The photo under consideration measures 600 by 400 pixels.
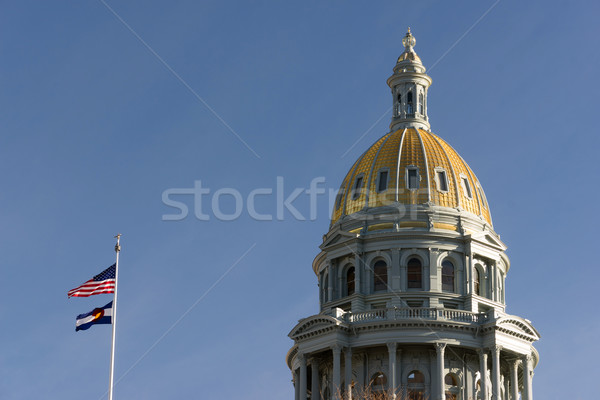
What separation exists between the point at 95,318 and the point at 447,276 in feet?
124

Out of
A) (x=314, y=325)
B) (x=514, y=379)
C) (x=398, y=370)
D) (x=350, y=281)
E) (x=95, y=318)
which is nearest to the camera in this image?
(x=95, y=318)

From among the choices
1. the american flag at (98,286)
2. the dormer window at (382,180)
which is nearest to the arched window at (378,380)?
the dormer window at (382,180)

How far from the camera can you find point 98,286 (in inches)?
2618

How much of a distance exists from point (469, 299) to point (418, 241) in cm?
565

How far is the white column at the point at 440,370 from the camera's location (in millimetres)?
89562

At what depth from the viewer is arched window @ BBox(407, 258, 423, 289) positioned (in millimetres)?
96188

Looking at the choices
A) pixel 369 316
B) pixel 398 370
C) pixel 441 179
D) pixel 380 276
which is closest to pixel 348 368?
pixel 398 370

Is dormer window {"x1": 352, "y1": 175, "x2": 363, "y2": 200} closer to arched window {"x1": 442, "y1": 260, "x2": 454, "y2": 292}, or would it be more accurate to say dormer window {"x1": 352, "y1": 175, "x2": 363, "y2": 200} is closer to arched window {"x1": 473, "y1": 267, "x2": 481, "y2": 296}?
arched window {"x1": 442, "y1": 260, "x2": 454, "y2": 292}

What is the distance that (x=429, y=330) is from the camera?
90750mm

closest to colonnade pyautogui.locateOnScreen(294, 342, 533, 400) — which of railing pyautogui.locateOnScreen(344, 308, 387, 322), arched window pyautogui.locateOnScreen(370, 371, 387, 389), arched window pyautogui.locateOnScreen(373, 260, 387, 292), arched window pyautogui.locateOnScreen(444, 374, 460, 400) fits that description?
arched window pyautogui.locateOnScreen(444, 374, 460, 400)

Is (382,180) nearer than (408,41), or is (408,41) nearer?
(382,180)

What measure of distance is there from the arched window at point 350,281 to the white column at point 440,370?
1003cm

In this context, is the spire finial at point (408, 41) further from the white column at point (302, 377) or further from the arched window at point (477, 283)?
the white column at point (302, 377)

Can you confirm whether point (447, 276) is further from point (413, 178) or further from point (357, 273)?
point (413, 178)
